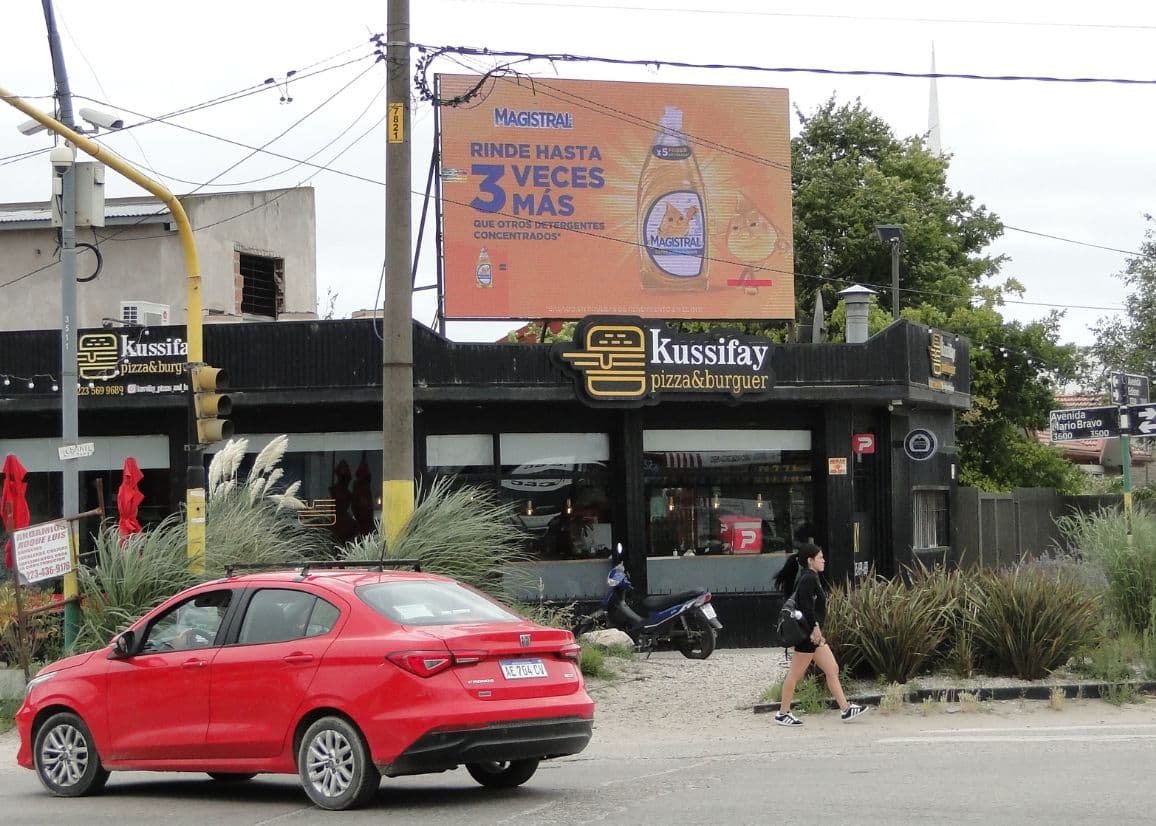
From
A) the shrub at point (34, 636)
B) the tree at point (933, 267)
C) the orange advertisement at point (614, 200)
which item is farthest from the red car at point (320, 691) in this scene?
the tree at point (933, 267)

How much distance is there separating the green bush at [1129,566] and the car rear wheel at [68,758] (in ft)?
34.9

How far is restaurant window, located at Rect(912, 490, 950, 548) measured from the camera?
79.8 feet

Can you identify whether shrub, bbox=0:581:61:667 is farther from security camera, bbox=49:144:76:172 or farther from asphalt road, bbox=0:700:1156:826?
security camera, bbox=49:144:76:172

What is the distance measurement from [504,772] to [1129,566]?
8.81 meters

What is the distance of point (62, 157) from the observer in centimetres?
1683

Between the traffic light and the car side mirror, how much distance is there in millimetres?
4424

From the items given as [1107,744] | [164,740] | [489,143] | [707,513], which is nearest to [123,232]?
[489,143]

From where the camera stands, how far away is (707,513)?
21.9 m

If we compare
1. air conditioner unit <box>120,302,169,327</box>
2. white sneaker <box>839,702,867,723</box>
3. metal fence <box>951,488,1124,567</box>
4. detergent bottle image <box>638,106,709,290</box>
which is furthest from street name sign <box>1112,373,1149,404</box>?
air conditioner unit <box>120,302,169,327</box>

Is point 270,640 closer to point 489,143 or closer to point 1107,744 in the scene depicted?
point 1107,744

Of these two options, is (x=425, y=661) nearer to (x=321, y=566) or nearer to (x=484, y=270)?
(x=321, y=566)

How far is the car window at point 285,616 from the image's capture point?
376 inches

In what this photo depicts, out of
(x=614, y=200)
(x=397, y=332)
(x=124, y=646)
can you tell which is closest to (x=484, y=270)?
(x=614, y=200)

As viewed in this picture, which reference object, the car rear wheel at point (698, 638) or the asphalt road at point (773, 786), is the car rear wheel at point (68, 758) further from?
the car rear wheel at point (698, 638)
